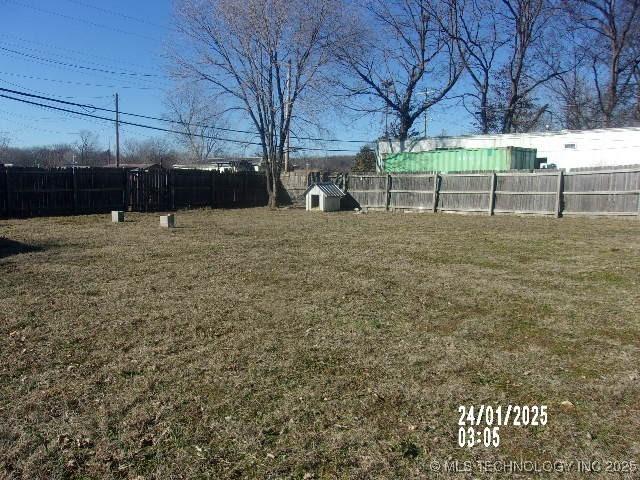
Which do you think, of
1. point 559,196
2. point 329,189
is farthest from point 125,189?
point 559,196

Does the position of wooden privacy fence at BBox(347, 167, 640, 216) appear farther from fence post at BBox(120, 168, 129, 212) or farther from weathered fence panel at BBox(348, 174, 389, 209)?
fence post at BBox(120, 168, 129, 212)

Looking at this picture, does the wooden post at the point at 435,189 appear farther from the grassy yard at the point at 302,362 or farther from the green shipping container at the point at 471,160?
the grassy yard at the point at 302,362

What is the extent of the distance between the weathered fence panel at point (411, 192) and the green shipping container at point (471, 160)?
158 centimetres

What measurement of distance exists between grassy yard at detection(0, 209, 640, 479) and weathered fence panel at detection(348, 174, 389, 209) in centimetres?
1279

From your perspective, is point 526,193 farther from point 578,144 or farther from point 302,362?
point 302,362

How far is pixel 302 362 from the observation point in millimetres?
3658

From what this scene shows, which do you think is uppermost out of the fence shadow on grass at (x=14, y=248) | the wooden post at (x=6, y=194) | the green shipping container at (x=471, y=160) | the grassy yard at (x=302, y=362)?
the green shipping container at (x=471, y=160)

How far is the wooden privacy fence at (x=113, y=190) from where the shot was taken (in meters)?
16.1

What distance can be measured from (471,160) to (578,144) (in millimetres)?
4455

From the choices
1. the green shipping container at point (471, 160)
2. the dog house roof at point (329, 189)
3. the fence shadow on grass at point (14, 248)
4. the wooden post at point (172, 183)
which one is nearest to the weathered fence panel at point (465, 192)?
the green shipping container at point (471, 160)

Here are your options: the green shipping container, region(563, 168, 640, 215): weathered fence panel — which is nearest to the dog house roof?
the green shipping container

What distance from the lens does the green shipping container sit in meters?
19.1

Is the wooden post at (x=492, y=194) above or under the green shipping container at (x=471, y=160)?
under

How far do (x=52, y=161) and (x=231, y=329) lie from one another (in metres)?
68.9
